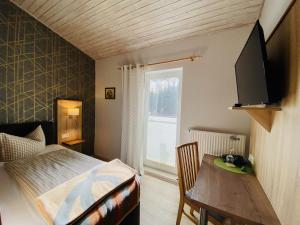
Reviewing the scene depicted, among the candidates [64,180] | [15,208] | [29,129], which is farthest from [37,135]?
[15,208]

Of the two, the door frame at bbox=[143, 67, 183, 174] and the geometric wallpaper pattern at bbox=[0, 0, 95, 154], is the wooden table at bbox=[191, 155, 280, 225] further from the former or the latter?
the geometric wallpaper pattern at bbox=[0, 0, 95, 154]

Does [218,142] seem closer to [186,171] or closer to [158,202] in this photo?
[186,171]

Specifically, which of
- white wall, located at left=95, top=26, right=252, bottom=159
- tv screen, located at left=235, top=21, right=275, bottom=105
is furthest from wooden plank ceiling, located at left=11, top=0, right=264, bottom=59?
tv screen, located at left=235, top=21, right=275, bottom=105

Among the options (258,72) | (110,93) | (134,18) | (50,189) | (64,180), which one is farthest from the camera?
(110,93)

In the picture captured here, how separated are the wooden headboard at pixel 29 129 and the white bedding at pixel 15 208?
1270 mm

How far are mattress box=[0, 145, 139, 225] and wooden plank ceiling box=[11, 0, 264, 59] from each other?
2.10m

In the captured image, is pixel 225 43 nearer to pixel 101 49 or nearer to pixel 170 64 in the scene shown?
pixel 170 64

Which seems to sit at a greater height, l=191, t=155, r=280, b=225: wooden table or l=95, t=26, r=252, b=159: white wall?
l=95, t=26, r=252, b=159: white wall

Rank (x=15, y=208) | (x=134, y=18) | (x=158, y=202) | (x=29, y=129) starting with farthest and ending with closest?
(x=29, y=129), (x=134, y=18), (x=158, y=202), (x=15, y=208)

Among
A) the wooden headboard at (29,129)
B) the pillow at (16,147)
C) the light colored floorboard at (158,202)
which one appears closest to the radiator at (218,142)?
the light colored floorboard at (158,202)

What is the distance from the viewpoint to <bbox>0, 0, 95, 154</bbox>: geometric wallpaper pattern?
97.3 inches

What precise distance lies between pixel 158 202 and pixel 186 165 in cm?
91

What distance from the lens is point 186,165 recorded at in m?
1.63

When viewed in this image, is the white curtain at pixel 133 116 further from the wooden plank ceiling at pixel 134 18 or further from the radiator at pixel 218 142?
the radiator at pixel 218 142
